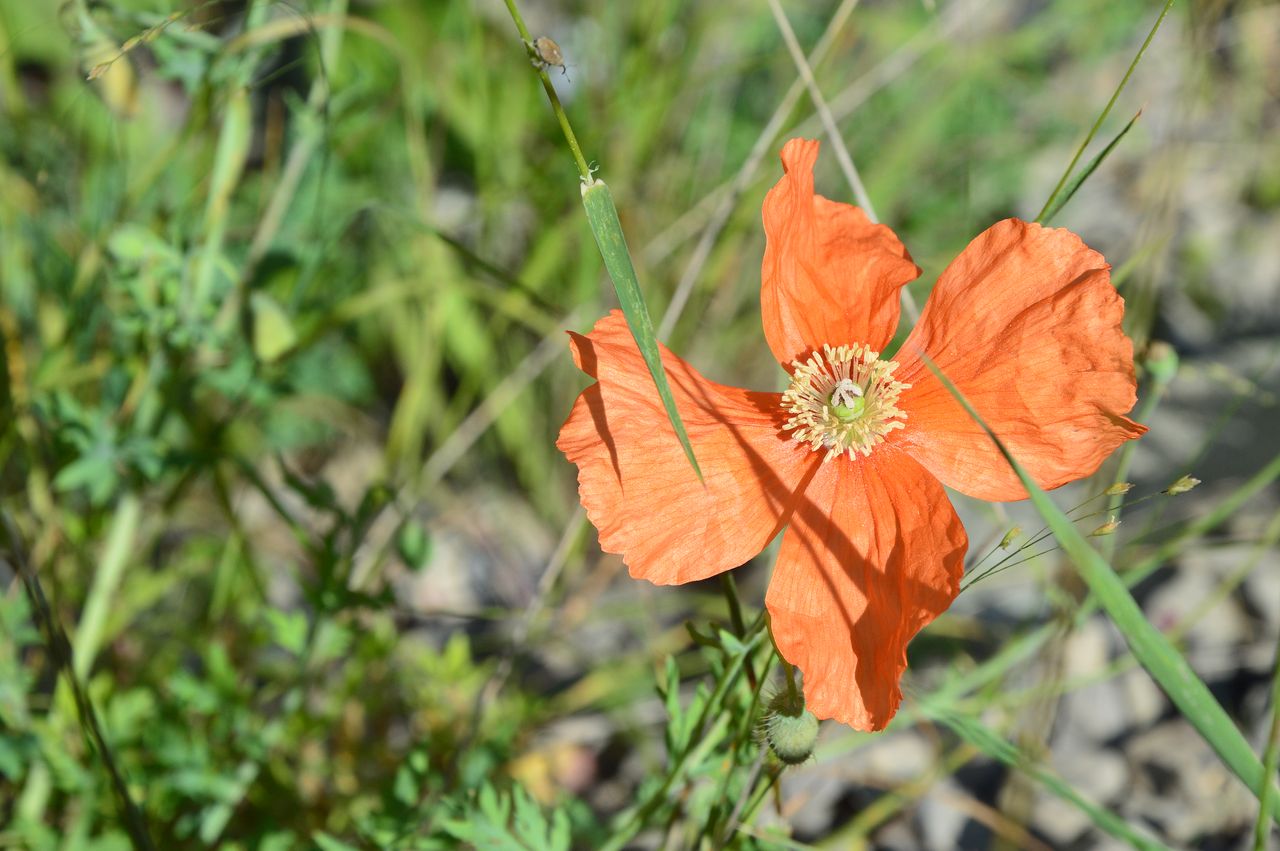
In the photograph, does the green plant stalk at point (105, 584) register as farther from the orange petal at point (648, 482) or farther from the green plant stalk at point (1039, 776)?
the green plant stalk at point (1039, 776)

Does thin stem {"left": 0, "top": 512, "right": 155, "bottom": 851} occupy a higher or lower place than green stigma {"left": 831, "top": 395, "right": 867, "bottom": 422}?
lower

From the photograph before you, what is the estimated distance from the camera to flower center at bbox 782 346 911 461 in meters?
1.30

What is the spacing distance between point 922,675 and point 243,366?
1.57 m

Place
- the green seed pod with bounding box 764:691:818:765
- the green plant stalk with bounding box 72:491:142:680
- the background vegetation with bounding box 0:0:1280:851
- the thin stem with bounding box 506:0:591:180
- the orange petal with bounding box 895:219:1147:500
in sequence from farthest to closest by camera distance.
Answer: the green plant stalk with bounding box 72:491:142:680
the background vegetation with bounding box 0:0:1280:851
the orange petal with bounding box 895:219:1147:500
the green seed pod with bounding box 764:691:818:765
the thin stem with bounding box 506:0:591:180

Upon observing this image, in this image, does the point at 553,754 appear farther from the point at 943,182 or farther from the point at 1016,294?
the point at 943,182

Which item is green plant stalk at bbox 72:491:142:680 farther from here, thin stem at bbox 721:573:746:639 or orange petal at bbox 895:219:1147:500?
orange petal at bbox 895:219:1147:500

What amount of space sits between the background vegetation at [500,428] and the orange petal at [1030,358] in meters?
0.17

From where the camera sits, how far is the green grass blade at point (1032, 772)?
1029 millimetres

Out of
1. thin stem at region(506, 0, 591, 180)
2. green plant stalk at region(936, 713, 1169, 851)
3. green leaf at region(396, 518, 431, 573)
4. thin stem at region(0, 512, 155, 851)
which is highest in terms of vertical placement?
thin stem at region(506, 0, 591, 180)

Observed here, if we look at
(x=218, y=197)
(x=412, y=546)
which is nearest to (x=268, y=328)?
(x=218, y=197)

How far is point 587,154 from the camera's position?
2.42 m

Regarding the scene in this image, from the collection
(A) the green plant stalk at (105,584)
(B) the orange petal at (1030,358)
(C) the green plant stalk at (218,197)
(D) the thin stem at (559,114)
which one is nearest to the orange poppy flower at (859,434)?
(B) the orange petal at (1030,358)

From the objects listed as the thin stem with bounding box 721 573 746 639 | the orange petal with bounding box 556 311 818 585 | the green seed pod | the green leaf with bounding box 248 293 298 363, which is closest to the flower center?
the orange petal with bounding box 556 311 818 585

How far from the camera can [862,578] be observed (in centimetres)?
116
